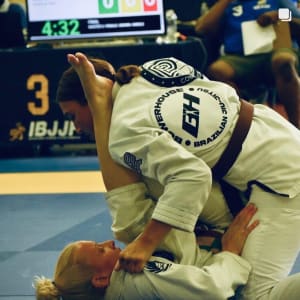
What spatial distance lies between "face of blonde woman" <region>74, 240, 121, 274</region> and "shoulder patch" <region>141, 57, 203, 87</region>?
0.56 metres

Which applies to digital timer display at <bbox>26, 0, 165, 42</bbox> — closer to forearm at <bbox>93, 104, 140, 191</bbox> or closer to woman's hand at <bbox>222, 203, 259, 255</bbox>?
forearm at <bbox>93, 104, 140, 191</bbox>

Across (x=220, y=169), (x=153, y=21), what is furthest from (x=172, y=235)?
(x=153, y=21)

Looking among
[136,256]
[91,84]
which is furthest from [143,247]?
[91,84]

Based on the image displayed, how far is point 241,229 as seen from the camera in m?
2.27

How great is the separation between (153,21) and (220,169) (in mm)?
3643

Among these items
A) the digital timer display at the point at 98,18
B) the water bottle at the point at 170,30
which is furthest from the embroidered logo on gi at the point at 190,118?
the digital timer display at the point at 98,18

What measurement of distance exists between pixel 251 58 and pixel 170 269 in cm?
303

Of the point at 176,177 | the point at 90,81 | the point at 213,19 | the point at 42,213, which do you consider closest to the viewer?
the point at 176,177

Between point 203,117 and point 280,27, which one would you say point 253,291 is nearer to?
point 203,117

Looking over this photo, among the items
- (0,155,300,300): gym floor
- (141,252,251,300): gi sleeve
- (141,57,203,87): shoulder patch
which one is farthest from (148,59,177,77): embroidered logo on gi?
(0,155,300,300): gym floor

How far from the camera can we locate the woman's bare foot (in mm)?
2271

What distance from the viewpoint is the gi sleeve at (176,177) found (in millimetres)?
2070

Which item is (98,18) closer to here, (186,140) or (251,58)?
(251,58)

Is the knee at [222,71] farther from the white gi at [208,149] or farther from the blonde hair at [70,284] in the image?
the blonde hair at [70,284]
